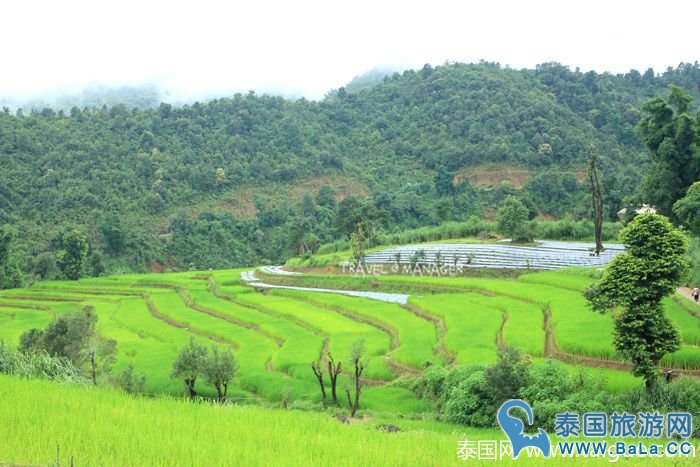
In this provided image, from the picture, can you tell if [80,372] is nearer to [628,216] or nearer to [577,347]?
[577,347]

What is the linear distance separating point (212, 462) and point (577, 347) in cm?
1328

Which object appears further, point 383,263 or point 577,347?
point 383,263

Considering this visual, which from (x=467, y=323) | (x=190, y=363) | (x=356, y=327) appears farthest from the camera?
(x=356, y=327)

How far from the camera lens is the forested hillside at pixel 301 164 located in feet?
200

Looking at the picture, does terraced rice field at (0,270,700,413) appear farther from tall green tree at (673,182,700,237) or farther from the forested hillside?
Answer: the forested hillside

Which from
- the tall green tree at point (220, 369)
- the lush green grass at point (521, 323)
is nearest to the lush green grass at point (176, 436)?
the tall green tree at point (220, 369)

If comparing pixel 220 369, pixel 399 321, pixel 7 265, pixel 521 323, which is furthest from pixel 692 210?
pixel 7 265

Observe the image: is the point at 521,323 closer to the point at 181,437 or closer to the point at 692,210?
the point at 692,210

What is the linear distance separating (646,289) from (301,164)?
70756 millimetres

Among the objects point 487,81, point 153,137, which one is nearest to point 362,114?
point 487,81

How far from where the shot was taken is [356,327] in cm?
2605

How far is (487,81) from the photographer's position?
90.8m

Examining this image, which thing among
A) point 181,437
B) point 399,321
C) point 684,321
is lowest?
point 399,321

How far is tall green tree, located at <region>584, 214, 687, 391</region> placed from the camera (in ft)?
44.0
